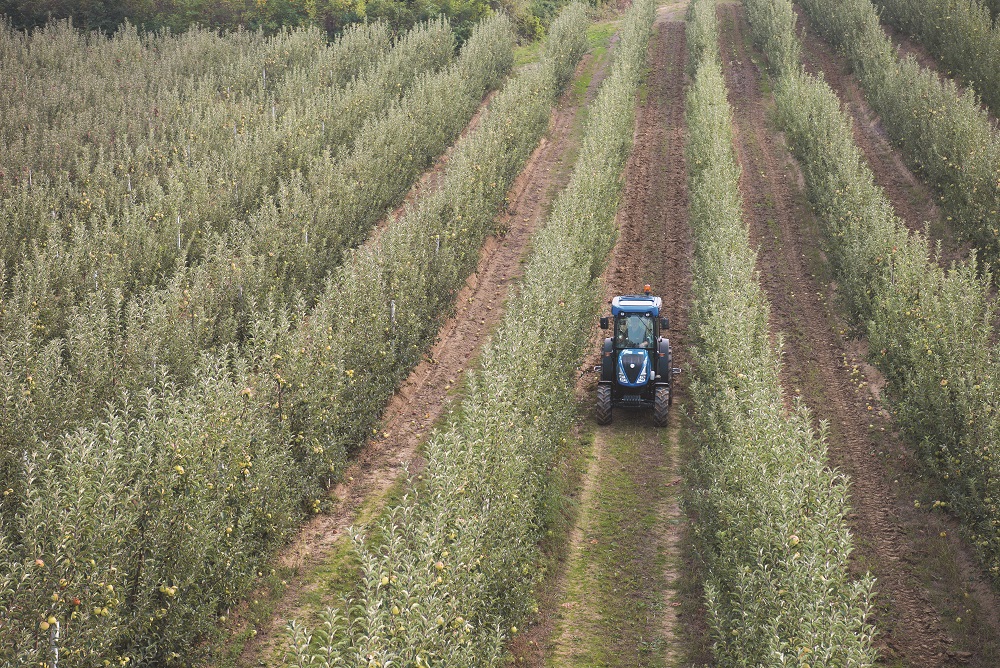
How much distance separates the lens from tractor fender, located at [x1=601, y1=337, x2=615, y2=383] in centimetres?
2211

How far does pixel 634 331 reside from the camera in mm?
22234

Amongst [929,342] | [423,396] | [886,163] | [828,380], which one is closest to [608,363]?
[423,396]

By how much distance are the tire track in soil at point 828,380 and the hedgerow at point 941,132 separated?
4.57 m

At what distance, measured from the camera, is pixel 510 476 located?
13883mm

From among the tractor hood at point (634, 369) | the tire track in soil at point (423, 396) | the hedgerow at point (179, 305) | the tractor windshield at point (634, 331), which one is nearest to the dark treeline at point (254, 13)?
the tire track in soil at point (423, 396)

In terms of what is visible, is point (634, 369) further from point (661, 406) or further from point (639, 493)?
point (639, 493)

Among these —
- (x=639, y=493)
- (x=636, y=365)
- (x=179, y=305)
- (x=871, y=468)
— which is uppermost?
(x=179, y=305)

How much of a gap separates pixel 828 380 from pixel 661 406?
5.12 metres

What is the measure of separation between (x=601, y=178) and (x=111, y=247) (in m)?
15.4

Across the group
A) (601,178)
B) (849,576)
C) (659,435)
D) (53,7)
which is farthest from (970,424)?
(53,7)

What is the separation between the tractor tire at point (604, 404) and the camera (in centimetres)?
2183

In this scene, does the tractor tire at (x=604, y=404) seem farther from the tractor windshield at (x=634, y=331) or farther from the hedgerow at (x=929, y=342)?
the hedgerow at (x=929, y=342)

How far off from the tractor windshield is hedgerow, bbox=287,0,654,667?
1.12 metres

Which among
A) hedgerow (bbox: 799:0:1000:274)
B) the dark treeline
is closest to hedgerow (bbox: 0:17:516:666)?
hedgerow (bbox: 799:0:1000:274)
